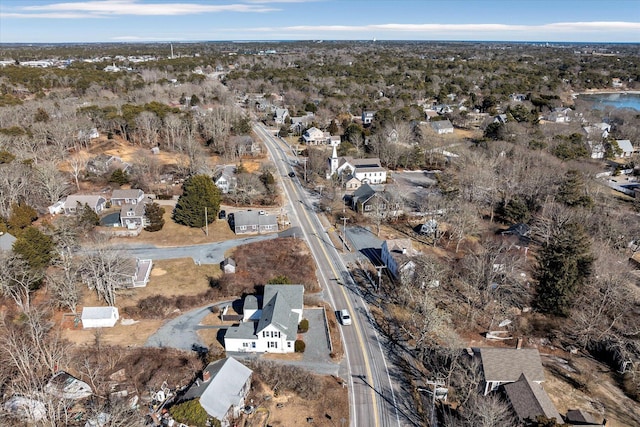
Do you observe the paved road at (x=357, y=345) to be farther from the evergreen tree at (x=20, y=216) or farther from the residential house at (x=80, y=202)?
the evergreen tree at (x=20, y=216)

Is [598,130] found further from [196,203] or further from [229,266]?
[229,266]

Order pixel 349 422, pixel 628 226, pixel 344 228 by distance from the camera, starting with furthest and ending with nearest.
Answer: pixel 344 228 < pixel 628 226 < pixel 349 422

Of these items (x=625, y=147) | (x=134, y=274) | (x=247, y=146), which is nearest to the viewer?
(x=134, y=274)

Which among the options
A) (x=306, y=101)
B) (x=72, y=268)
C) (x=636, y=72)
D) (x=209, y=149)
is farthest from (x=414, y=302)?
A: (x=636, y=72)

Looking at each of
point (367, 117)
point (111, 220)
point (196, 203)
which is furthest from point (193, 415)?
point (367, 117)

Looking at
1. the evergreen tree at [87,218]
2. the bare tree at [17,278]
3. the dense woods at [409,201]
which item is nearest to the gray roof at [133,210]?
the dense woods at [409,201]

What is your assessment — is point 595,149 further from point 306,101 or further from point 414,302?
point 306,101
